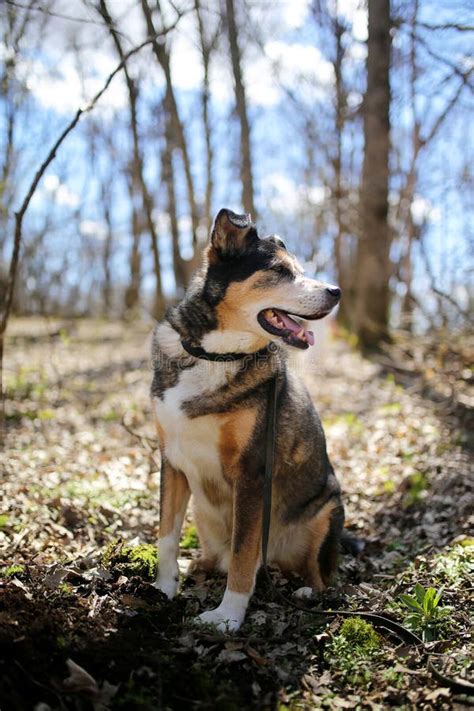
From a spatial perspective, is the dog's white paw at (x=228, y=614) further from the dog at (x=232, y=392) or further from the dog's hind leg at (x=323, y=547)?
the dog's hind leg at (x=323, y=547)

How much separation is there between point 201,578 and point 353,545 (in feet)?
4.21

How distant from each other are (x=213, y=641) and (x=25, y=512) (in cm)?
226

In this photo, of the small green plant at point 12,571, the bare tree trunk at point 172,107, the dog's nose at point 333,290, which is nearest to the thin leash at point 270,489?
the dog's nose at point 333,290

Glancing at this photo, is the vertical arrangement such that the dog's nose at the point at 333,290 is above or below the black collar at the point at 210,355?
above

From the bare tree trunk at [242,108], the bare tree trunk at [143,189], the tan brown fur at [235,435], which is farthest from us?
the bare tree trunk at [143,189]

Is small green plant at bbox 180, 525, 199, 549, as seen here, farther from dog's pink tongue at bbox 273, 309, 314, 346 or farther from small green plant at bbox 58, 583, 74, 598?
dog's pink tongue at bbox 273, 309, 314, 346

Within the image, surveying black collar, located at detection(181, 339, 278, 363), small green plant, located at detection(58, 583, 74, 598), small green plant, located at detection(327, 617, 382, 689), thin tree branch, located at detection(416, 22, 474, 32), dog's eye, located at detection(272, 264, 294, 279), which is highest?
thin tree branch, located at detection(416, 22, 474, 32)

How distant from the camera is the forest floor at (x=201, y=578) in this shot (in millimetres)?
2740

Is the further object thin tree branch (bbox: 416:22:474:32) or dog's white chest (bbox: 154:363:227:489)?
thin tree branch (bbox: 416:22:474:32)

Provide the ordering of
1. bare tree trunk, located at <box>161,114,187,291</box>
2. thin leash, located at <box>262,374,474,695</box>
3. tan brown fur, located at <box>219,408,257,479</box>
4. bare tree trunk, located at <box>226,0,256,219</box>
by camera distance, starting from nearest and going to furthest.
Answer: thin leash, located at <box>262,374,474,695</box> < tan brown fur, located at <box>219,408,257,479</box> < bare tree trunk, located at <box>226,0,256,219</box> < bare tree trunk, located at <box>161,114,187,291</box>

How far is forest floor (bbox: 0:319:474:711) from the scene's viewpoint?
2.74m

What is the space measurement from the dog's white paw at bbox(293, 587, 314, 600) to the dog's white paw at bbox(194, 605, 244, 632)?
629mm

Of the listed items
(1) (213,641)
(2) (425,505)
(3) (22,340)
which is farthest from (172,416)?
(3) (22,340)

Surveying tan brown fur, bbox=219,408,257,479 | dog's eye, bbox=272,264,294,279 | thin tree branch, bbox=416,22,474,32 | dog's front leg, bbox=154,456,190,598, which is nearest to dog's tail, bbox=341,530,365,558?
dog's front leg, bbox=154,456,190,598
